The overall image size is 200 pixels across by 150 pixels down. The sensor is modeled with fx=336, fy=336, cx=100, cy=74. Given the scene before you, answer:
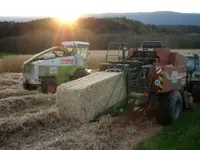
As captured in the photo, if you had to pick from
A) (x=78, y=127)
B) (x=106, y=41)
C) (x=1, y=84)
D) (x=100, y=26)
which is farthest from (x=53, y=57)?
(x=100, y=26)

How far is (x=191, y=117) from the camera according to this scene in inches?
388

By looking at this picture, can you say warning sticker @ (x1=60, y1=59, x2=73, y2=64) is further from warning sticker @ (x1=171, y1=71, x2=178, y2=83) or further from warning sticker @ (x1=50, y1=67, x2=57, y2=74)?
warning sticker @ (x1=171, y1=71, x2=178, y2=83)

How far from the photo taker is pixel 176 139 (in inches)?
289

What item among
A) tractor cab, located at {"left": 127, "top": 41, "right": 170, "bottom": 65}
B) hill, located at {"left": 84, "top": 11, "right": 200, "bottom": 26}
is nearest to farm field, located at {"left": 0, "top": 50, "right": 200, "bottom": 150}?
tractor cab, located at {"left": 127, "top": 41, "right": 170, "bottom": 65}

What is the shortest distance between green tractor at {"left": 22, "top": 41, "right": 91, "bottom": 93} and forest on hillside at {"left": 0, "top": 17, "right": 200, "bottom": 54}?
27043mm

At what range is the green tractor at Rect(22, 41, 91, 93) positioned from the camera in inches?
537

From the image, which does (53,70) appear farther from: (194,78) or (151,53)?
(194,78)

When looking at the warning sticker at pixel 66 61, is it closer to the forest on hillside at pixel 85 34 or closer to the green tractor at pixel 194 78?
the green tractor at pixel 194 78

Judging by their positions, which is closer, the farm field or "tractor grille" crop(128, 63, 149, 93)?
the farm field

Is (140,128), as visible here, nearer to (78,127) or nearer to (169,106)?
(169,106)

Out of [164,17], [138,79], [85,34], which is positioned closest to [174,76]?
[138,79]

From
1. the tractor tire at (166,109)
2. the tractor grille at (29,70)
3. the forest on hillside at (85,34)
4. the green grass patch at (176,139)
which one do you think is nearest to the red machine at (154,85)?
the tractor tire at (166,109)

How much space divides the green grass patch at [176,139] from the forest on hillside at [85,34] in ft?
107

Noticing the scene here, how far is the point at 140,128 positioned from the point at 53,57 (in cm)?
652
